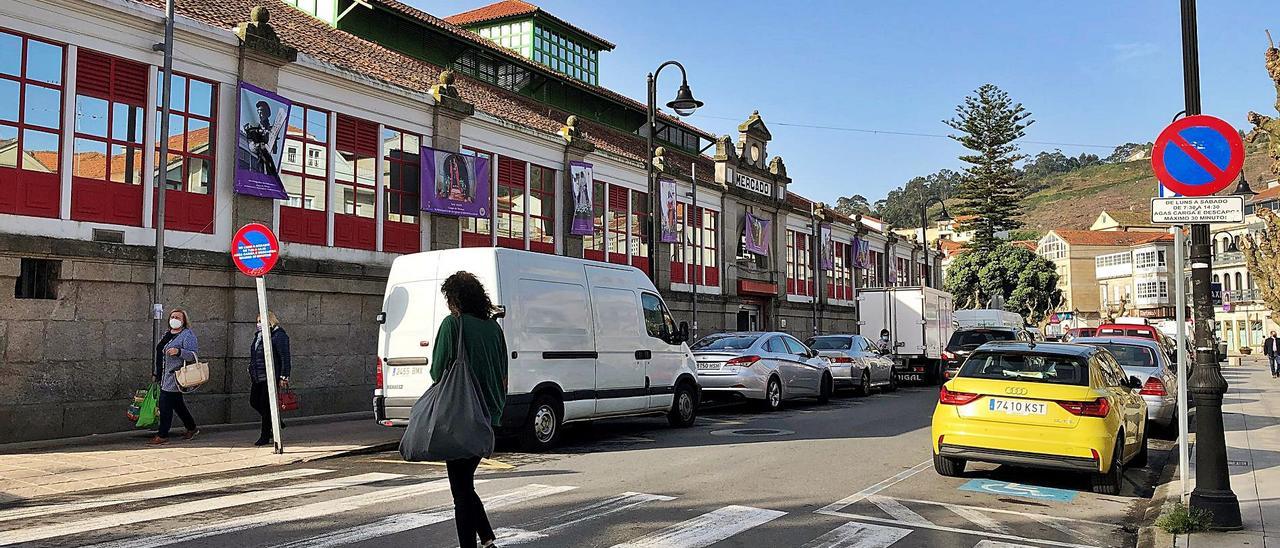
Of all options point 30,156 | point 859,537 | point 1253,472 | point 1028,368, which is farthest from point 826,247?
point 859,537

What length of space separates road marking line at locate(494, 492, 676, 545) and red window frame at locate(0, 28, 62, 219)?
9.93 meters

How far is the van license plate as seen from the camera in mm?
9133

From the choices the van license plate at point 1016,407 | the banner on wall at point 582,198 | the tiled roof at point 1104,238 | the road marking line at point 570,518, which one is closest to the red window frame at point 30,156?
the road marking line at point 570,518

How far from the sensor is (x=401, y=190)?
63.3 feet

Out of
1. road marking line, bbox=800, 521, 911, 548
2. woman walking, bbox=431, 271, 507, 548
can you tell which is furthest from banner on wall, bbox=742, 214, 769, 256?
woman walking, bbox=431, 271, 507, 548

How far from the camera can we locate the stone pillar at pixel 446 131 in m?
20.0

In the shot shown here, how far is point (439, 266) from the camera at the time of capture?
459 inches

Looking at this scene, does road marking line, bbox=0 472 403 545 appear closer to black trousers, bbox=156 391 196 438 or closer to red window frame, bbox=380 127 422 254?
black trousers, bbox=156 391 196 438

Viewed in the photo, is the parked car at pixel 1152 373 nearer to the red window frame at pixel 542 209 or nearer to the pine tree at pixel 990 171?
the red window frame at pixel 542 209

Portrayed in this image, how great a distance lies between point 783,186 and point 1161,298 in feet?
234

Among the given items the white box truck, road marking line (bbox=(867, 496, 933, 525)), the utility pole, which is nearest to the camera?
the utility pole

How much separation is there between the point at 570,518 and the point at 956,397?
4.54 m

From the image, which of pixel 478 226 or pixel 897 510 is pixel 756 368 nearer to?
pixel 478 226

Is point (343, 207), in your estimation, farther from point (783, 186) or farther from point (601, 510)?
point (783, 186)
